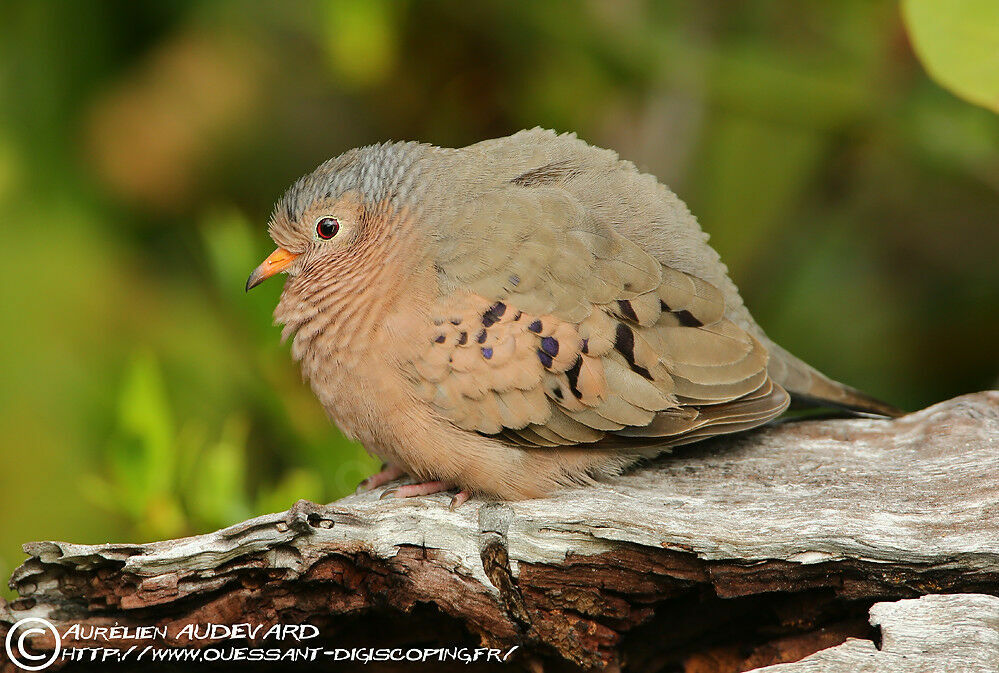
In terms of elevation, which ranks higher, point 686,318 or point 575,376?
point 686,318

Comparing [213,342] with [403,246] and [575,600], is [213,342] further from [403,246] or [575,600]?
[575,600]

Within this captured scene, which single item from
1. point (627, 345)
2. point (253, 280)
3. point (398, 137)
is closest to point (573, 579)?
point (627, 345)

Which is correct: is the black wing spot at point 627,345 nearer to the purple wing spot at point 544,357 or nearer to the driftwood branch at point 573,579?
the purple wing spot at point 544,357

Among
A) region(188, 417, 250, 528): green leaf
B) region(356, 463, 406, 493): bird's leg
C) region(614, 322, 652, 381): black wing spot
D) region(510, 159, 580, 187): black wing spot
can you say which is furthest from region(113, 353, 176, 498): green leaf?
region(614, 322, 652, 381): black wing spot

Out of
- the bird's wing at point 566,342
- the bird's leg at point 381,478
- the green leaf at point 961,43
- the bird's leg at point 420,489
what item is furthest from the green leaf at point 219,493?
the green leaf at point 961,43

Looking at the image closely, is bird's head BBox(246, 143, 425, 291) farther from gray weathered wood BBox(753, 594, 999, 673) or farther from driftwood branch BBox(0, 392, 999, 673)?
gray weathered wood BBox(753, 594, 999, 673)

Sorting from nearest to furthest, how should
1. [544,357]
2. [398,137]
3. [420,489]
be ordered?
[544,357] → [420,489] → [398,137]

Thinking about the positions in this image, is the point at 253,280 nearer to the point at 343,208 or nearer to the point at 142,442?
the point at 343,208
